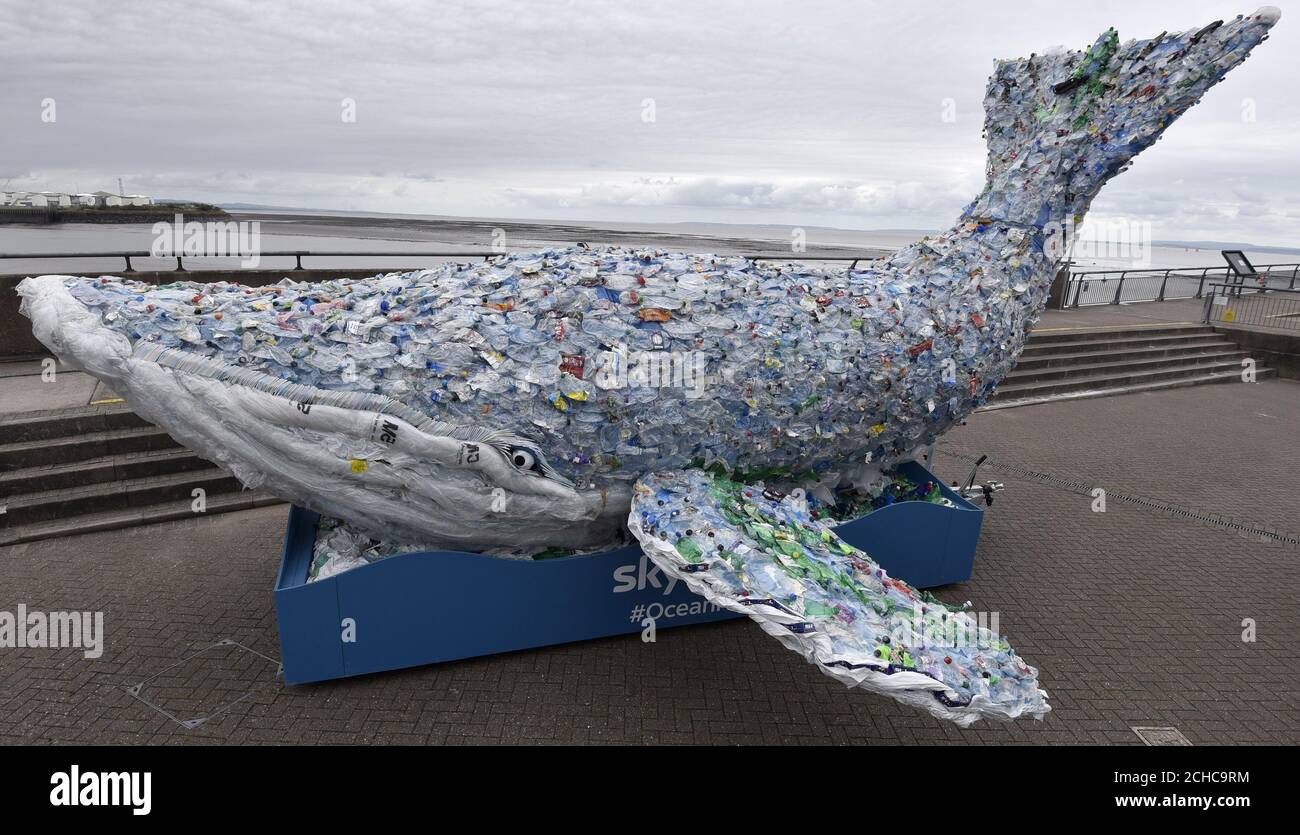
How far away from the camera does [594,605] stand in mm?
5434

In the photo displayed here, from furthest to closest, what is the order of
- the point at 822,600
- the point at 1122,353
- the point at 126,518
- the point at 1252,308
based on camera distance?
the point at 1252,308 → the point at 1122,353 → the point at 126,518 → the point at 822,600

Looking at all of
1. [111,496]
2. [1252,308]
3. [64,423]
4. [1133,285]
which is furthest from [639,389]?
[1133,285]

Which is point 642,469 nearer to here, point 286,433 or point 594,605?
point 594,605

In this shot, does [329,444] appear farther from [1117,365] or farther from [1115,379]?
[1117,365]

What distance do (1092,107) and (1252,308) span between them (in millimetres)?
20106

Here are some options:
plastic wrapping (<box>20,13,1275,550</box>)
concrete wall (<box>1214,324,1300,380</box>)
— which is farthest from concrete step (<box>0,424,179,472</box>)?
concrete wall (<box>1214,324,1300,380</box>)

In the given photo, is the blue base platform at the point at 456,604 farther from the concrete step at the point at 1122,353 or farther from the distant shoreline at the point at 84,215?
the distant shoreline at the point at 84,215

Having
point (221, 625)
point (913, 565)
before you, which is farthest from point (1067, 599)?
point (221, 625)

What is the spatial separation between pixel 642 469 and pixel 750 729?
72.0 inches

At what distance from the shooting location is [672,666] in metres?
5.39

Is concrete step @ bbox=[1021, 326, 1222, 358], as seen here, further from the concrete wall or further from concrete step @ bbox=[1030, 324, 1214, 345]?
the concrete wall

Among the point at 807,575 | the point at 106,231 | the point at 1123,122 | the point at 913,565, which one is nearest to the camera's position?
the point at 807,575

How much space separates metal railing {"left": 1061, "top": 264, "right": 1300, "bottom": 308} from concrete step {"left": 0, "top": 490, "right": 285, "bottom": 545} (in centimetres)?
1995

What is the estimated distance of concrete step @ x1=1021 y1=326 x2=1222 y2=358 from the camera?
14.6 m
